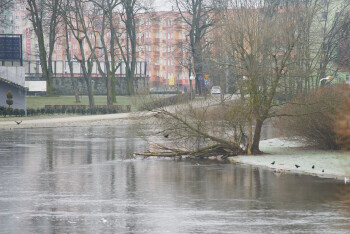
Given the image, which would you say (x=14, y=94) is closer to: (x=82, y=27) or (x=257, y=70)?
(x=82, y=27)

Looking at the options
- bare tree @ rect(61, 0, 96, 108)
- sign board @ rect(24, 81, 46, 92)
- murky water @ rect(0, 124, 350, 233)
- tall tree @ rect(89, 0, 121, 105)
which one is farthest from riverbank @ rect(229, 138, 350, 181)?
tall tree @ rect(89, 0, 121, 105)

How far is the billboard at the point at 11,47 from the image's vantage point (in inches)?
2458

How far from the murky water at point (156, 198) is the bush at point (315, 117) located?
3.74 m

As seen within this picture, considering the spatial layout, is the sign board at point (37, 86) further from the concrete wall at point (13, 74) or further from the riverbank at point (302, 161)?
the riverbank at point (302, 161)

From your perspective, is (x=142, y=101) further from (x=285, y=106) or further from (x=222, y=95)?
(x=285, y=106)

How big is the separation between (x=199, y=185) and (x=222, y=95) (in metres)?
7.68

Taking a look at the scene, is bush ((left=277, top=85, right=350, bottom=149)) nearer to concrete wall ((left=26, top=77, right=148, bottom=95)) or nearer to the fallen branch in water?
the fallen branch in water

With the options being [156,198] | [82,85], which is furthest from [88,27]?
[156,198]

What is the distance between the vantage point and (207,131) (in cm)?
2261

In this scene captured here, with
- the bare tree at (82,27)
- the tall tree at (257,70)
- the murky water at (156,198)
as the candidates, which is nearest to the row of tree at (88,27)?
the bare tree at (82,27)

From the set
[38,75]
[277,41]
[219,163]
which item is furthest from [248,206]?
[38,75]

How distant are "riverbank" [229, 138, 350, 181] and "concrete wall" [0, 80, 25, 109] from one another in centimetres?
3638

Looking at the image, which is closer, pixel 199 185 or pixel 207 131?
pixel 199 185

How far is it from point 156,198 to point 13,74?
48.1 meters
